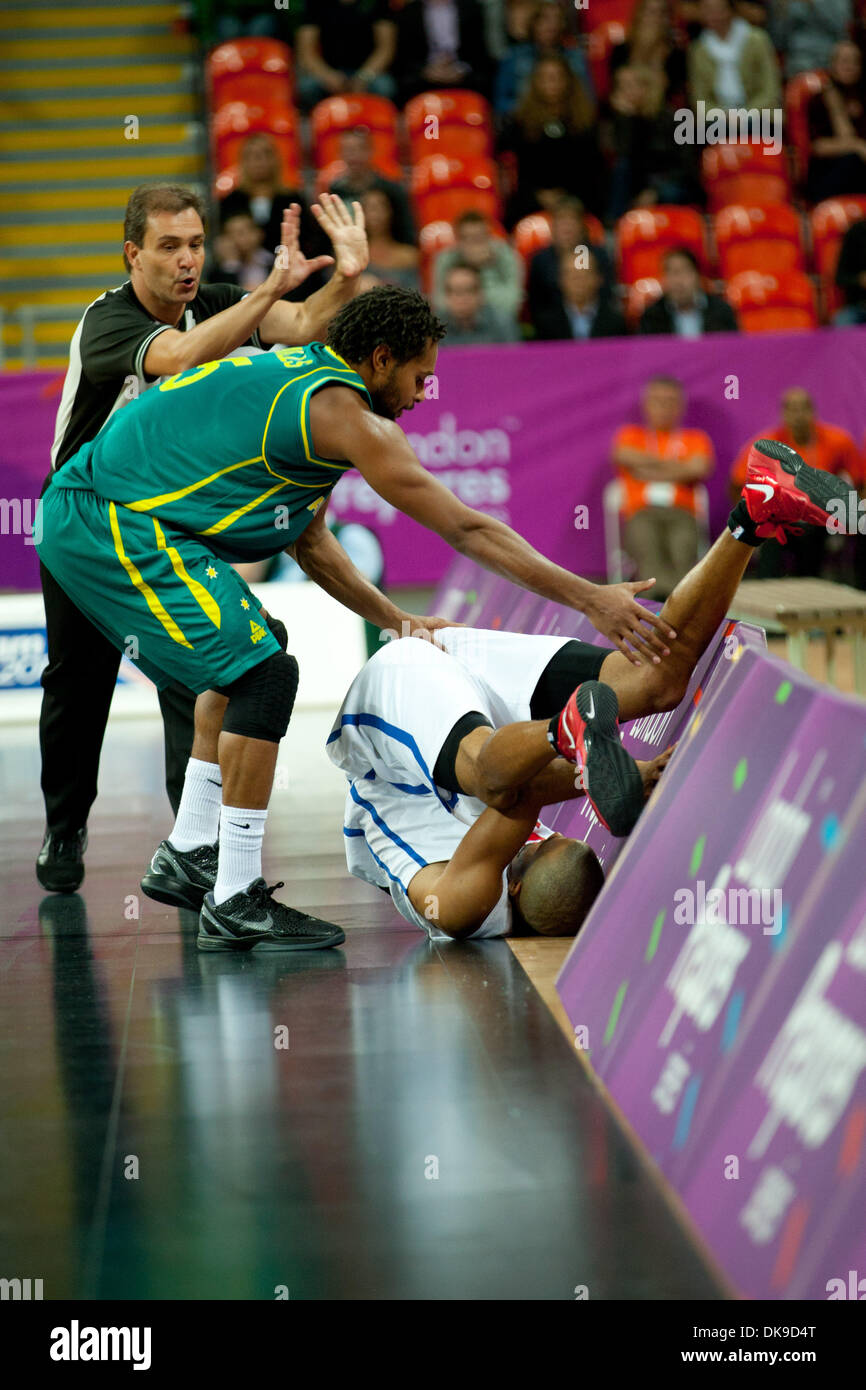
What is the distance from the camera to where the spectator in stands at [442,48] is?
41.2 feet

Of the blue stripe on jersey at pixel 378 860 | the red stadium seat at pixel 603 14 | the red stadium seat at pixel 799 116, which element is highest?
the red stadium seat at pixel 603 14

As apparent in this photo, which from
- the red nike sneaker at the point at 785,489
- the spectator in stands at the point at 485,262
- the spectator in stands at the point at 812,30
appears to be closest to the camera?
the red nike sneaker at the point at 785,489

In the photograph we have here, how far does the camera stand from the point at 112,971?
404 centimetres

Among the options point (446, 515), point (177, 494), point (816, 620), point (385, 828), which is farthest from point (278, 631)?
point (816, 620)

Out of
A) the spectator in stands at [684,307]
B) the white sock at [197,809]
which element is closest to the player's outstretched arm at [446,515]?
the white sock at [197,809]

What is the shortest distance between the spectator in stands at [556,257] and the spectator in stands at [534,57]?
1726mm

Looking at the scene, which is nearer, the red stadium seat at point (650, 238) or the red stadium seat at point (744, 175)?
the red stadium seat at point (650, 238)

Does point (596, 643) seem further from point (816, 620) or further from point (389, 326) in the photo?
point (816, 620)

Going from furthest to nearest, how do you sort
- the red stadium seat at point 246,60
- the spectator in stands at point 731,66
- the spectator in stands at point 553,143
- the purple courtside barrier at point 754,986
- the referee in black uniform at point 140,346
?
the red stadium seat at point 246,60, the spectator in stands at point 731,66, the spectator in stands at point 553,143, the referee in black uniform at point 140,346, the purple courtside barrier at point 754,986

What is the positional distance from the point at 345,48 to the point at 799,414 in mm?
5295

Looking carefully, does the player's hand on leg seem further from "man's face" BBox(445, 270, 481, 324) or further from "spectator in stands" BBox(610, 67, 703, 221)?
"spectator in stands" BBox(610, 67, 703, 221)

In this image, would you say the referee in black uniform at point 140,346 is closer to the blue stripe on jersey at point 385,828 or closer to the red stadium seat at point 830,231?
the blue stripe on jersey at point 385,828

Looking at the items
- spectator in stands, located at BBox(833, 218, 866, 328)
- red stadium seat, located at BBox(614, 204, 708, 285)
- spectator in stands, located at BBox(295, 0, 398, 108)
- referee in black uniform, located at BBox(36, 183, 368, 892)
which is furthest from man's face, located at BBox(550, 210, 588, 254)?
referee in black uniform, located at BBox(36, 183, 368, 892)
